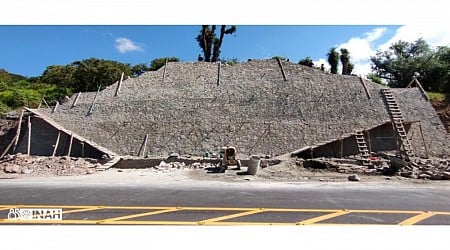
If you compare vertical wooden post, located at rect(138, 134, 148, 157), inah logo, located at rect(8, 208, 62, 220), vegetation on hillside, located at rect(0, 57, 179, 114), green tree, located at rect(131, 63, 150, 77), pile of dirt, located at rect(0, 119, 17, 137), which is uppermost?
green tree, located at rect(131, 63, 150, 77)

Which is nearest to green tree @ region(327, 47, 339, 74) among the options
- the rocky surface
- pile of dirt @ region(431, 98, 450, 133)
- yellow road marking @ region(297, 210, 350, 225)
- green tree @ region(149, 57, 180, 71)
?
pile of dirt @ region(431, 98, 450, 133)

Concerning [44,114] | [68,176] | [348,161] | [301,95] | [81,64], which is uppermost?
[81,64]

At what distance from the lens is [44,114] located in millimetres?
18328

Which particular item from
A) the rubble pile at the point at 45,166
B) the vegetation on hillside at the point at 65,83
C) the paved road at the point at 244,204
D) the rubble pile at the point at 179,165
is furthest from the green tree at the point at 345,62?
the rubble pile at the point at 45,166

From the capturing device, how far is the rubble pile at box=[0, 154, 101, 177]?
1323cm

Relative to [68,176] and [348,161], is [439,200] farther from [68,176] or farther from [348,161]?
[68,176]

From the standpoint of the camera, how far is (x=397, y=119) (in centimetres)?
1595

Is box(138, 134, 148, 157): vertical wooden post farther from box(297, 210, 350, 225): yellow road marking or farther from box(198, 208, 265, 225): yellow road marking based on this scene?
box(297, 210, 350, 225): yellow road marking

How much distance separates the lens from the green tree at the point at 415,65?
73.3ft

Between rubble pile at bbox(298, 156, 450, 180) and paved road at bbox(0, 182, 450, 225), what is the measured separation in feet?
7.01

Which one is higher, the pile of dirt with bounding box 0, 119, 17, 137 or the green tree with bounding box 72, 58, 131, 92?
the green tree with bounding box 72, 58, 131, 92

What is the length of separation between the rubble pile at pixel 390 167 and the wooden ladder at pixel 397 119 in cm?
143
